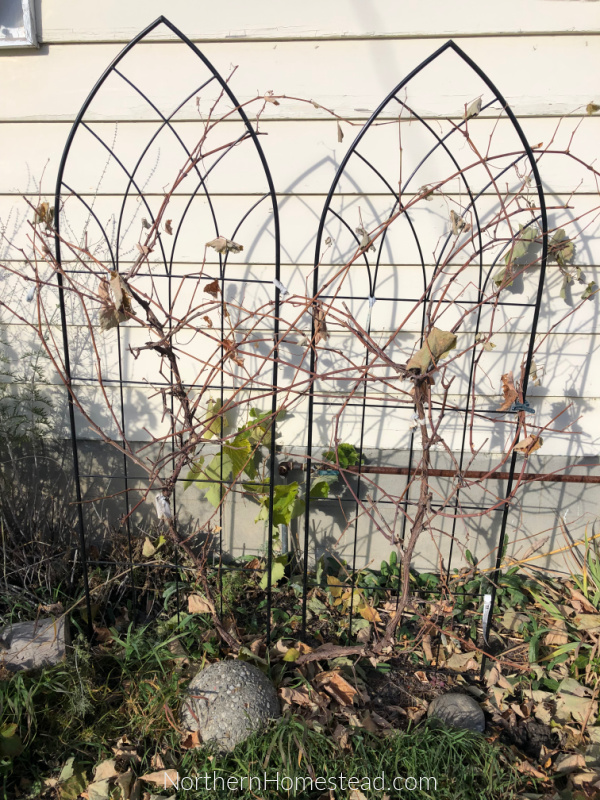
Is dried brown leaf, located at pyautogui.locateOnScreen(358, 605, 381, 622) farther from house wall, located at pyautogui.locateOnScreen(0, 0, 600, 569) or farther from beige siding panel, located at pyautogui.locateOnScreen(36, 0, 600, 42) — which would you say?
beige siding panel, located at pyautogui.locateOnScreen(36, 0, 600, 42)

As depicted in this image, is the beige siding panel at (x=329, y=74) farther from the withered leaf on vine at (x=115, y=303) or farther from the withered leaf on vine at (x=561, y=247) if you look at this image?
the withered leaf on vine at (x=115, y=303)

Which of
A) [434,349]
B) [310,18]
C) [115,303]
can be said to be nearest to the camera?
[434,349]

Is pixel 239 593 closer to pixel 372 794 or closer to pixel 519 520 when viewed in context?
pixel 372 794

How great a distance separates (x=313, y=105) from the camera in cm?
241

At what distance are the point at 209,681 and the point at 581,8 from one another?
10.1 ft

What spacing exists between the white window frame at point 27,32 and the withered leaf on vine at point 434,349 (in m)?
2.20

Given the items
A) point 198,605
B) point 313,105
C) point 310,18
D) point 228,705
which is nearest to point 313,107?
point 313,105

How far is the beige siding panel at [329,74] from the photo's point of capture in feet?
7.72

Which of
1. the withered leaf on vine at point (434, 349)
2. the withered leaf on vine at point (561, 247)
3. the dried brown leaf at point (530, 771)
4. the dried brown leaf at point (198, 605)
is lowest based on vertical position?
the dried brown leaf at point (530, 771)

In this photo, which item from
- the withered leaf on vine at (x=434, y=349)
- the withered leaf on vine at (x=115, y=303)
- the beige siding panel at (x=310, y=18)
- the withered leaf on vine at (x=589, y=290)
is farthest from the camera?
the withered leaf on vine at (x=589, y=290)

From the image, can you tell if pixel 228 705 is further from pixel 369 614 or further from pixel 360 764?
pixel 369 614

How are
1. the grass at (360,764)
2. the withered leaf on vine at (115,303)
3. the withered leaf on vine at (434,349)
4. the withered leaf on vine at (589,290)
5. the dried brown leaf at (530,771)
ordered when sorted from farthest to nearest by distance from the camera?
the withered leaf on vine at (589,290) → the dried brown leaf at (530,771) → the grass at (360,764) → the withered leaf on vine at (115,303) → the withered leaf on vine at (434,349)

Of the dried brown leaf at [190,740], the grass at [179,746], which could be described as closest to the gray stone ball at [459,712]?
the grass at [179,746]

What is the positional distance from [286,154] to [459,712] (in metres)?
2.43
